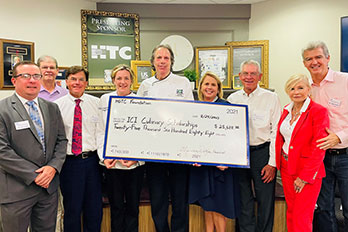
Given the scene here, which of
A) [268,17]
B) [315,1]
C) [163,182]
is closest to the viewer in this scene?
[163,182]

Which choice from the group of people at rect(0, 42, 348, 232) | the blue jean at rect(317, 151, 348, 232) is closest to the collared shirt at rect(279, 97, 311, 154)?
the group of people at rect(0, 42, 348, 232)

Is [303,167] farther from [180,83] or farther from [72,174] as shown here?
[72,174]

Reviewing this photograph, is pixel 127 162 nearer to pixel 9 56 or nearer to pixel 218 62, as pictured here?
pixel 9 56

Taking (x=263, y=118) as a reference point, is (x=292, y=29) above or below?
above

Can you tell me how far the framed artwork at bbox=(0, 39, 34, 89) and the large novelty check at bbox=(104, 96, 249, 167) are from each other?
2.04 meters

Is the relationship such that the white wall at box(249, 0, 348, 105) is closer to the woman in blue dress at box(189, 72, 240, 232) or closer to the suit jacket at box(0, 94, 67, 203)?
the woman in blue dress at box(189, 72, 240, 232)

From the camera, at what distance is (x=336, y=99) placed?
1.98 metres

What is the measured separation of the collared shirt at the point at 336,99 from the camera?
6.44 feet

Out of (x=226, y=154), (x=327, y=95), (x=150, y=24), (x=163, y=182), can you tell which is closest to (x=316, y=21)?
(x=327, y=95)

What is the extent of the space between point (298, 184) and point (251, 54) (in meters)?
2.53

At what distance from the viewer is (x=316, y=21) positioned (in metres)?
3.54

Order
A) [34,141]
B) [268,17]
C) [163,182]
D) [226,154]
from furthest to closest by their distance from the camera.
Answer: [268,17] < [163,182] < [226,154] < [34,141]

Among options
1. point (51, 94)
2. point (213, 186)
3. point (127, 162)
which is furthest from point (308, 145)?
point (51, 94)

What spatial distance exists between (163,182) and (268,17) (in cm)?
322
